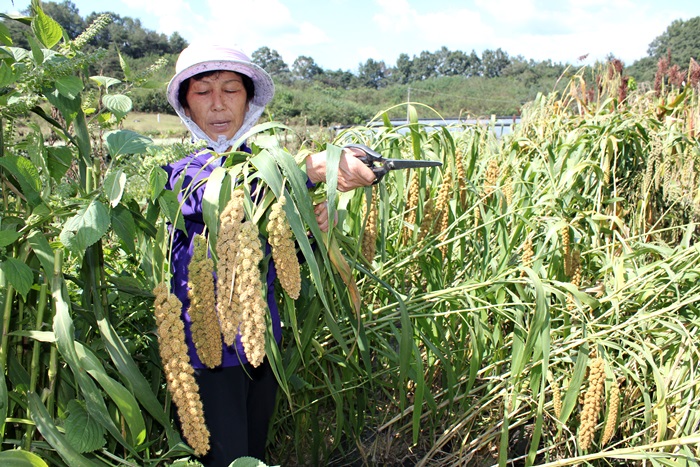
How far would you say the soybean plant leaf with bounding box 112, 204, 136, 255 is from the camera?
1160 millimetres

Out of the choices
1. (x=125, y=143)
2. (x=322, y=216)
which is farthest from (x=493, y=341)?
(x=125, y=143)

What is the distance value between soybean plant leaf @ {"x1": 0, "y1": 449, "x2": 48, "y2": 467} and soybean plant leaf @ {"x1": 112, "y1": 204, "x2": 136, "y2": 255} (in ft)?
1.28

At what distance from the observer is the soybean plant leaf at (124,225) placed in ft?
3.81

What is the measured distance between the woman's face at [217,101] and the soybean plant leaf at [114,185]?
574 millimetres

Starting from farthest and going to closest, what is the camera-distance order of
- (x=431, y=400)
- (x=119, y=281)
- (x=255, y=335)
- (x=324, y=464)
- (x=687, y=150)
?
(x=687, y=150), (x=324, y=464), (x=431, y=400), (x=119, y=281), (x=255, y=335)

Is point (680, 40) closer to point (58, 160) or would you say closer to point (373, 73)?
point (373, 73)

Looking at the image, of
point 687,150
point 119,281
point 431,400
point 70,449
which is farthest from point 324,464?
point 687,150

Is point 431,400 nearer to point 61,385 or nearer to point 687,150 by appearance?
point 61,385

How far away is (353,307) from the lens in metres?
1.53

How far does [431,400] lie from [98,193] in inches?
41.8

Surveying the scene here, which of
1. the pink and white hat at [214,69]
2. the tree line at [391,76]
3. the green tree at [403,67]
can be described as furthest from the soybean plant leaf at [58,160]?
the green tree at [403,67]

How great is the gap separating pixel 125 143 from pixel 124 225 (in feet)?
0.52

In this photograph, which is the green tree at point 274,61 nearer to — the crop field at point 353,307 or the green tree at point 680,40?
the green tree at point 680,40

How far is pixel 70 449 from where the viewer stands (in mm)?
1027
